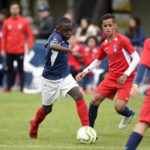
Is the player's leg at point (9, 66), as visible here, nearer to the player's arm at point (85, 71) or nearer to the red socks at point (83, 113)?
the player's arm at point (85, 71)

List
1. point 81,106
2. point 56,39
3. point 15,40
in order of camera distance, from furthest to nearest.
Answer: point 15,40 < point 81,106 < point 56,39

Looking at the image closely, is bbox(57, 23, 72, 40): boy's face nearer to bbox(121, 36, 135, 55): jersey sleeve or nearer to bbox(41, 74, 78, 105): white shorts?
bbox(41, 74, 78, 105): white shorts

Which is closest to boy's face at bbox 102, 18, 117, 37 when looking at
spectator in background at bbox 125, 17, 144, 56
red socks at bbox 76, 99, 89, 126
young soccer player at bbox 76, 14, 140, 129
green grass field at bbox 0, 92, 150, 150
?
young soccer player at bbox 76, 14, 140, 129

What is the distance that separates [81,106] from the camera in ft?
27.7

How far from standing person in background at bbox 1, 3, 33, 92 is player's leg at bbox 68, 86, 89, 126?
24.7 feet

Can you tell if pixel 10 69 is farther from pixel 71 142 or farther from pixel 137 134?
pixel 137 134

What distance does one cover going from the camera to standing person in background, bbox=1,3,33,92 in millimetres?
15891

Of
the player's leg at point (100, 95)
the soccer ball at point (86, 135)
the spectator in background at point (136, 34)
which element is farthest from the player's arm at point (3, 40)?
the soccer ball at point (86, 135)

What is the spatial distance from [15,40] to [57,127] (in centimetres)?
639

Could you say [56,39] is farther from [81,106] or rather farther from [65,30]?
[81,106]

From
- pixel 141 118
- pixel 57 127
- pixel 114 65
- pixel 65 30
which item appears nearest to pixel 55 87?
pixel 65 30

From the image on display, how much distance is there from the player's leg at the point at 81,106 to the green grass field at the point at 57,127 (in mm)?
384

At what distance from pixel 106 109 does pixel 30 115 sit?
1.96 meters

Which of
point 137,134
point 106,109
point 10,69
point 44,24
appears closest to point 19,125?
point 106,109
